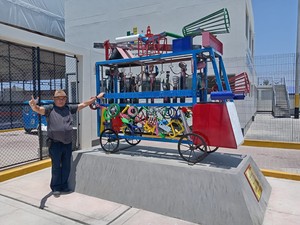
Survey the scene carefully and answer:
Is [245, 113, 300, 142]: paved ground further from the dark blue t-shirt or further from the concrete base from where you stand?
the dark blue t-shirt

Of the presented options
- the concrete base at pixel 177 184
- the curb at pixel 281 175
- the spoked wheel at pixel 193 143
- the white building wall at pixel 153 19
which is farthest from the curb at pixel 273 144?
the spoked wheel at pixel 193 143

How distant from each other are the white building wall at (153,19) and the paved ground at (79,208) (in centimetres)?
525

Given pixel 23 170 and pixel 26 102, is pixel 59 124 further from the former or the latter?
pixel 26 102

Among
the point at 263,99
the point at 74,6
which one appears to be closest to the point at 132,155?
the point at 74,6

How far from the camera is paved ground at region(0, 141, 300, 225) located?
3141 millimetres

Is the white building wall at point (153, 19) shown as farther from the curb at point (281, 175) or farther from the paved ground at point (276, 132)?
the curb at point (281, 175)

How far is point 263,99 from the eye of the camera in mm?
22859

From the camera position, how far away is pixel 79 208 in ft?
11.5

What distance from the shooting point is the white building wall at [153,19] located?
9859mm

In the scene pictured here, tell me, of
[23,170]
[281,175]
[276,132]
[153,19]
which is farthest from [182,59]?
[153,19]

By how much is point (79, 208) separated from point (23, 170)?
2.18 m

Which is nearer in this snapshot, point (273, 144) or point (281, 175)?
point (281, 175)

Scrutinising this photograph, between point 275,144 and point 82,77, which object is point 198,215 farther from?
point 275,144

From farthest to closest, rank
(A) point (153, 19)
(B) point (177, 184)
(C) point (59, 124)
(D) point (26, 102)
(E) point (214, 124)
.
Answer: (A) point (153, 19)
(D) point (26, 102)
(C) point (59, 124)
(E) point (214, 124)
(B) point (177, 184)
